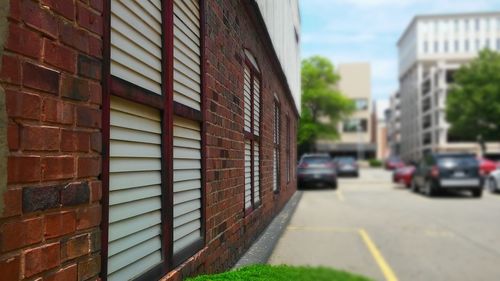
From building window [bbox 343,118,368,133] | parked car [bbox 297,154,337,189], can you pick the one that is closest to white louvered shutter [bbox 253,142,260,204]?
parked car [bbox 297,154,337,189]

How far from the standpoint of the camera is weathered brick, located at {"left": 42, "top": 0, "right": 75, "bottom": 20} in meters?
1.72

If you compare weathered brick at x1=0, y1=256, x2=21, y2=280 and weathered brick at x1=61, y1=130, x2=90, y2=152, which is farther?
weathered brick at x1=61, y1=130, x2=90, y2=152

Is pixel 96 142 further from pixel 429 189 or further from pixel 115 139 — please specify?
pixel 429 189

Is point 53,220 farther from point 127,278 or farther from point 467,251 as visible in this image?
point 467,251

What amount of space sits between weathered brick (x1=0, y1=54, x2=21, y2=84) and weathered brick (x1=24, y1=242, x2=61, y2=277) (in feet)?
1.62

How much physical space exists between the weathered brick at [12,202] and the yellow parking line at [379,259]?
4674mm

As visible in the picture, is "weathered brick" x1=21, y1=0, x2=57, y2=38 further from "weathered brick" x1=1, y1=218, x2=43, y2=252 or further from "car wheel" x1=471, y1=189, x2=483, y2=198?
"car wheel" x1=471, y1=189, x2=483, y2=198

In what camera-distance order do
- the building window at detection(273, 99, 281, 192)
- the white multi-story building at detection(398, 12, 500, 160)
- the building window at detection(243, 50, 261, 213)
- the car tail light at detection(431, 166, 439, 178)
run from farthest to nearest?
the white multi-story building at detection(398, 12, 500, 160) < the car tail light at detection(431, 166, 439, 178) < the building window at detection(273, 99, 281, 192) < the building window at detection(243, 50, 261, 213)

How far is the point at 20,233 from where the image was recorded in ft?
5.08

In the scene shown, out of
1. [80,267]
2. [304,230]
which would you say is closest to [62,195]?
[80,267]

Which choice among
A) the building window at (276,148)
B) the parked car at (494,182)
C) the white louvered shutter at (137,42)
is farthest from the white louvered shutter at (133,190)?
the parked car at (494,182)

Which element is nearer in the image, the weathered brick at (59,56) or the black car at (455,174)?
the weathered brick at (59,56)

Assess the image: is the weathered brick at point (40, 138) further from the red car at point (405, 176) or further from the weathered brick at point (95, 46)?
the red car at point (405, 176)

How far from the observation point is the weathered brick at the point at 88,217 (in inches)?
74.5
